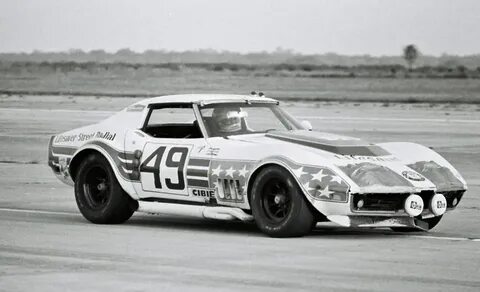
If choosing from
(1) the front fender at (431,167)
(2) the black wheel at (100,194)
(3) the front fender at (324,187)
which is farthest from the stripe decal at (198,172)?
(1) the front fender at (431,167)

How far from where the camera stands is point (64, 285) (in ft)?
27.9

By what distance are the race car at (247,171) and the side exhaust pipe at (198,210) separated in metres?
0.01

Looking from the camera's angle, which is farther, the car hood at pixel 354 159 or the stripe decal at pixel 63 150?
the stripe decal at pixel 63 150

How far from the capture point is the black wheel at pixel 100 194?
39.8 feet

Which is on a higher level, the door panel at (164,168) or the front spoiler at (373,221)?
the door panel at (164,168)

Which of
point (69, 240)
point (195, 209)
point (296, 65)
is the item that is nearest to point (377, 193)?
point (195, 209)

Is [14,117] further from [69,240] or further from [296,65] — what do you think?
[296,65]

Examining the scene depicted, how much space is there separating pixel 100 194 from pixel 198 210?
137 centimetres

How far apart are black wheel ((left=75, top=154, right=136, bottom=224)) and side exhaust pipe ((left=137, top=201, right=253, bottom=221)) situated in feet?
Answer: 0.63

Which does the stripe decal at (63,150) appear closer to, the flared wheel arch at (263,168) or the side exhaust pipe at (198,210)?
the side exhaust pipe at (198,210)

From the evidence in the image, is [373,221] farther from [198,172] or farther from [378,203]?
[198,172]

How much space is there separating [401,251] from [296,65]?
4044 inches

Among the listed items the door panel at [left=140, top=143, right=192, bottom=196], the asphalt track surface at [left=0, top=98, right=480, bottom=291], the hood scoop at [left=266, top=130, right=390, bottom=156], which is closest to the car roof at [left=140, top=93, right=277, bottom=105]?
the door panel at [left=140, top=143, right=192, bottom=196]

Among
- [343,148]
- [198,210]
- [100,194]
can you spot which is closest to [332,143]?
[343,148]
